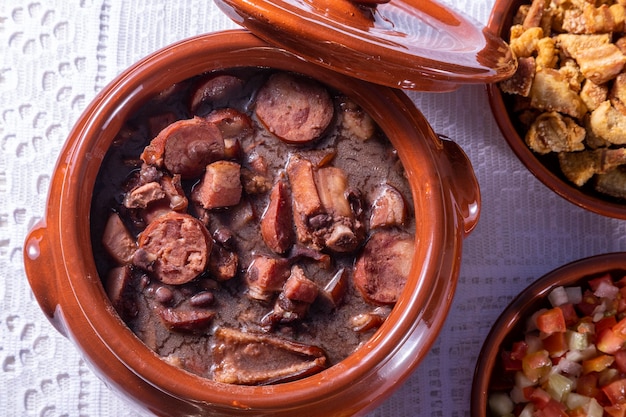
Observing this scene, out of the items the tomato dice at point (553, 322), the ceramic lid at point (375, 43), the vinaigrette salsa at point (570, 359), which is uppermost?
the ceramic lid at point (375, 43)

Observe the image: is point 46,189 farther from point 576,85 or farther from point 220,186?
point 576,85

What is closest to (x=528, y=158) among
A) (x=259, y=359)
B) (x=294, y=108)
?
(x=294, y=108)

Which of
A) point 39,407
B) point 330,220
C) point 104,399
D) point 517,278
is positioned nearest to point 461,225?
point 330,220

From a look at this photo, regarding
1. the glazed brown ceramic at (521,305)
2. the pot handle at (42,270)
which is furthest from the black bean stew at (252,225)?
the glazed brown ceramic at (521,305)

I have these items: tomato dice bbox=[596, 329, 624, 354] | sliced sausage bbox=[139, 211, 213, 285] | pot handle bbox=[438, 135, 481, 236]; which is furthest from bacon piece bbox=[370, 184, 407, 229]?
tomato dice bbox=[596, 329, 624, 354]

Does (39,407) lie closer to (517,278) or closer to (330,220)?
(330,220)

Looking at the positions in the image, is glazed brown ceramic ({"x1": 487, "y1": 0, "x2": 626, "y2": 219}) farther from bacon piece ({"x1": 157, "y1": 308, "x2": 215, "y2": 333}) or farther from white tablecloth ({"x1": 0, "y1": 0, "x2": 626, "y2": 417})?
bacon piece ({"x1": 157, "y1": 308, "x2": 215, "y2": 333})

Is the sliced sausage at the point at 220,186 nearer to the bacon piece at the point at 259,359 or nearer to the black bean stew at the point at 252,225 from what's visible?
the black bean stew at the point at 252,225
